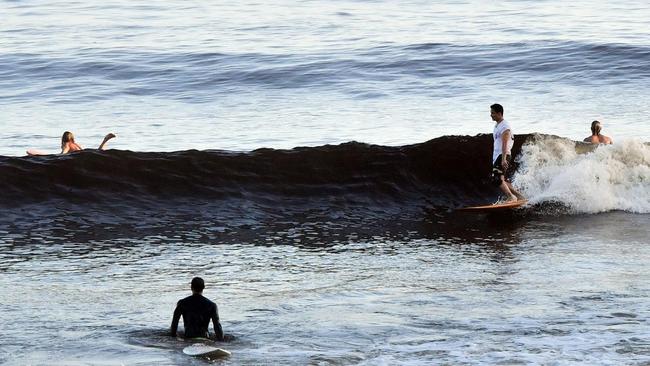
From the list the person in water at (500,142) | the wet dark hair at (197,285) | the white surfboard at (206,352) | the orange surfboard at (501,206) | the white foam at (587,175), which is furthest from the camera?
the white foam at (587,175)

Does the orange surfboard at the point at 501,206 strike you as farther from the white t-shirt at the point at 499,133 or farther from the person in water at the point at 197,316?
the person in water at the point at 197,316

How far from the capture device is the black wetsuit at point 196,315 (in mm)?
10039

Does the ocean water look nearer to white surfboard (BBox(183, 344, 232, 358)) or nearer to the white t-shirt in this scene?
white surfboard (BBox(183, 344, 232, 358))

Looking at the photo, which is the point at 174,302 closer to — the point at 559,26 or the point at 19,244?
the point at 19,244

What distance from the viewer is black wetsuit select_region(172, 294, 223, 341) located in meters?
10.0

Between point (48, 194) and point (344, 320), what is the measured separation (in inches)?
327

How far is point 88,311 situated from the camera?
11.0 metres

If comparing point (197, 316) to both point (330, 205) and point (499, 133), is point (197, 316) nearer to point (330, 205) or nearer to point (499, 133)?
point (499, 133)

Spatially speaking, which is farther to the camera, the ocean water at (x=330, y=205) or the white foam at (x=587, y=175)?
the white foam at (x=587, y=175)

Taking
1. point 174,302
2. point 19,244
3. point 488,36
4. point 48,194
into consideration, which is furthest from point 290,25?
point 174,302

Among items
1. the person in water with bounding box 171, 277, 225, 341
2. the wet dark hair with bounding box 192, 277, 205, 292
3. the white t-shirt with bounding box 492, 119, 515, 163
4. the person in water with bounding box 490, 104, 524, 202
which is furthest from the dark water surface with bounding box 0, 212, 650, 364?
the white t-shirt with bounding box 492, 119, 515, 163

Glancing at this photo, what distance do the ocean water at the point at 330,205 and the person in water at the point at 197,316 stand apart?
23 cm

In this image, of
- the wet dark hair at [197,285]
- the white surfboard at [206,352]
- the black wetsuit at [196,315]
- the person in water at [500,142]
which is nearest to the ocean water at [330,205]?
the white surfboard at [206,352]

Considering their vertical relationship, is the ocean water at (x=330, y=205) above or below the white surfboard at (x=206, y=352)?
above
